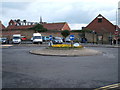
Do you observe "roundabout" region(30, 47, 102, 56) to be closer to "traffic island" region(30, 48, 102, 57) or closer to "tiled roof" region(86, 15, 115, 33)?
"traffic island" region(30, 48, 102, 57)

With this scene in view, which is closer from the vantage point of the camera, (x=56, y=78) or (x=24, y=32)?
(x=56, y=78)

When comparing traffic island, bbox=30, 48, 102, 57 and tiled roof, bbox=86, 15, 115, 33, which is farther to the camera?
tiled roof, bbox=86, 15, 115, 33

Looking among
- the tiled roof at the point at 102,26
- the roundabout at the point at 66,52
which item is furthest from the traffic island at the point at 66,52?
the tiled roof at the point at 102,26

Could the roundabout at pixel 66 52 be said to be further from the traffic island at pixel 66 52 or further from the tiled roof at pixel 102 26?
the tiled roof at pixel 102 26

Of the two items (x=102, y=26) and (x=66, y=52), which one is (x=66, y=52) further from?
(x=102, y=26)

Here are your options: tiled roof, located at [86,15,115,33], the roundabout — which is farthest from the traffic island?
tiled roof, located at [86,15,115,33]

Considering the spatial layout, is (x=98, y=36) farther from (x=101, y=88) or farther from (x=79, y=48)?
(x=101, y=88)

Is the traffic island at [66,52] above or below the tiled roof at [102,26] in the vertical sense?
below

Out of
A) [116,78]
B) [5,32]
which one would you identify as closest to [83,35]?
[5,32]

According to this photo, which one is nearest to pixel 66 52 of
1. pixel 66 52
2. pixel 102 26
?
pixel 66 52

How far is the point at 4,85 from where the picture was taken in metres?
6.00

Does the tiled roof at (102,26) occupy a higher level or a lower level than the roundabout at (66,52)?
higher

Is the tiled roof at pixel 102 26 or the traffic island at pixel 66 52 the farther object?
the tiled roof at pixel 102 26

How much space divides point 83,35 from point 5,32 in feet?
87.9
